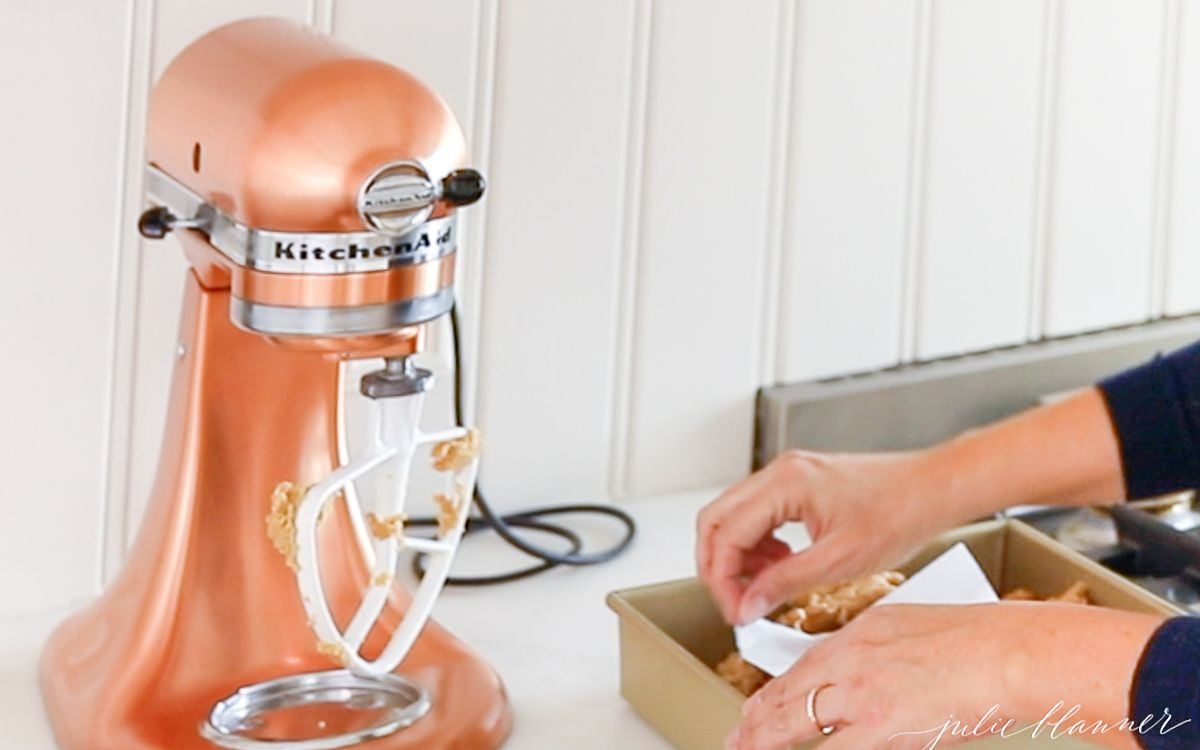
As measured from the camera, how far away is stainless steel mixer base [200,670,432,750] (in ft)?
3.08

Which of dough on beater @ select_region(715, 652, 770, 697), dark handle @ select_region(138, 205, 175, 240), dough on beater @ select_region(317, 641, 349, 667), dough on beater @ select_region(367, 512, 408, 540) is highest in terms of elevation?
dark handle @ select_region(138, 205, 175, 240)

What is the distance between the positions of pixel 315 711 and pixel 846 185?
63cm

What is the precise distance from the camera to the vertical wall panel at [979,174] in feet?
4.73

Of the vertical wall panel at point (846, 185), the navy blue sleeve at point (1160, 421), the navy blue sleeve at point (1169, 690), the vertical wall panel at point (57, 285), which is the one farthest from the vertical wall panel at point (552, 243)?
A: the navy blue sleeve at point (1169, 690)

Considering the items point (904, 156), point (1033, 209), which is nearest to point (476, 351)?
point (904, 156)

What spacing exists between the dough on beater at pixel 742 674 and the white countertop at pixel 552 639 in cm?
5

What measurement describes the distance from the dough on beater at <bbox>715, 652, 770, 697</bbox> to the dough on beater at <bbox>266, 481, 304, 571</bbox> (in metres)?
0.26

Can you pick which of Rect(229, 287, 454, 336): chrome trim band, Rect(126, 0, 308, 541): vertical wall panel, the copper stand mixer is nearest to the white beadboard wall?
Rect(126, 0, 308, 541): vertical wall panel

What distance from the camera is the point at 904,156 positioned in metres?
1.43

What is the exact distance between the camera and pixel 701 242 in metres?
1.34

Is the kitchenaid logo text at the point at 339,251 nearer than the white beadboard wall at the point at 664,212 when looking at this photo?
Yes

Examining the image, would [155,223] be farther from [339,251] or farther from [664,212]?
[664,212]

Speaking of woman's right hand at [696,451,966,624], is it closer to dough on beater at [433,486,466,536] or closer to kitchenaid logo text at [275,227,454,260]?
dough on beater at [433,486,466,536]

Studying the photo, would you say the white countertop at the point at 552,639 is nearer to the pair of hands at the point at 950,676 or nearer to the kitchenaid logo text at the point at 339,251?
the pair of hands at the point at 950,676
